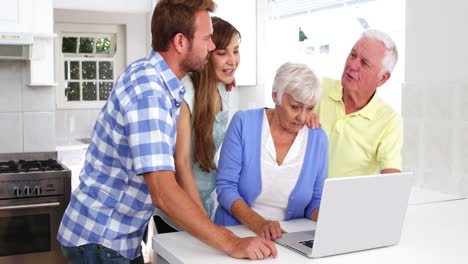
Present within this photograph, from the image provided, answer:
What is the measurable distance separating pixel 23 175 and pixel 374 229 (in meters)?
2.19

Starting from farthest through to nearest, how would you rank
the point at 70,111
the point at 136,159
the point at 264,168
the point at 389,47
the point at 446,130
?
the point at 70,111
the point at 446,130
the point at 389,47
the point at 264,168
the point at 136,159

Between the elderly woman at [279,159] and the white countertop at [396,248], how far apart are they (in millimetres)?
90

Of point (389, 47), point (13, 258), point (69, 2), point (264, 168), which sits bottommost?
point (13, 258)

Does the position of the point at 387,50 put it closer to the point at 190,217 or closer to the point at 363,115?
the point at 363,115

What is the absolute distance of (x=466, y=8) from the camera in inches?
86.4

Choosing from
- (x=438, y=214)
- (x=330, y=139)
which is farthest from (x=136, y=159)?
(x=438, y=214)

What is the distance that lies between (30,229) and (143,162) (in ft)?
6.60

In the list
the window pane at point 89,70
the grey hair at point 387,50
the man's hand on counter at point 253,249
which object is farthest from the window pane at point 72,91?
the man's hand on counter at point 253,249

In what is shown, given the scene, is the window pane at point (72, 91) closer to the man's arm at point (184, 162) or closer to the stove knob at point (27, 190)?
the stove knob at point (27, 190)

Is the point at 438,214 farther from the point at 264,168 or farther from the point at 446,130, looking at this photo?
the point at 264,168

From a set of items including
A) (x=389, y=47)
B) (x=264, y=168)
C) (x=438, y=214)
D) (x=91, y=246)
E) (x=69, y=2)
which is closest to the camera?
(x=91, y=246)

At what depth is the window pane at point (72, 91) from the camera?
6.58 m

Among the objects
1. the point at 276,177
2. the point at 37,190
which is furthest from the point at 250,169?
the point at 37,190

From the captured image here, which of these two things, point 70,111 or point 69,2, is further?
point 70,111
